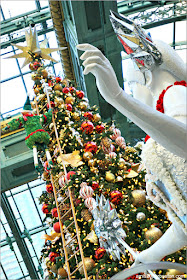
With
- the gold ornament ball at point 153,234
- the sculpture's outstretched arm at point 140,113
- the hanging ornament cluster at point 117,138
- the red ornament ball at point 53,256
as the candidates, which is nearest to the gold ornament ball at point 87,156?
the hanging ornament cluster at point 117,138

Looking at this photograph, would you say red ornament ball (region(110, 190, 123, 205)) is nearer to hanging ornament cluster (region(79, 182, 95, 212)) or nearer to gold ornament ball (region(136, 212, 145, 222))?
hanging ornament cluster (region(79, 182, 95, 212))

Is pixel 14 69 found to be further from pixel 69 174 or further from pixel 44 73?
pixel 69 174

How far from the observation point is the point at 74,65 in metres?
12.9

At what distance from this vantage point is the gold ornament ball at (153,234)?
13.1ft

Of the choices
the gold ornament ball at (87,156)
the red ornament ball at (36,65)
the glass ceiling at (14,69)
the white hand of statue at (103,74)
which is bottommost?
the glass ceiling at (14,69)

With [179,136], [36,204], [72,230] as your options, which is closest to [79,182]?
[72,230]

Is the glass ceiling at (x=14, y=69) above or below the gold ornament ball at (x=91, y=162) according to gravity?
below

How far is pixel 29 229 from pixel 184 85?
515 inches

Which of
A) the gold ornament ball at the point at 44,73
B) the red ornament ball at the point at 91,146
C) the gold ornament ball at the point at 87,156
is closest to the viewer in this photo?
the gold ornament ball at the point at 87,156

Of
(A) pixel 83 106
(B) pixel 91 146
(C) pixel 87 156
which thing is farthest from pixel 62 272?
(A) pixel 83 106

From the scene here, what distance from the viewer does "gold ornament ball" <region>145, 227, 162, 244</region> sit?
3.99 metres

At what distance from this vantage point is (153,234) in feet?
13.2

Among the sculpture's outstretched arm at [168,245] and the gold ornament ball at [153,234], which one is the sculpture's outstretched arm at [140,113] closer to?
the sculpture's outstretched arm at [168,245]

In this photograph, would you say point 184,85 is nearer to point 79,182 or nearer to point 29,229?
point 79,182
